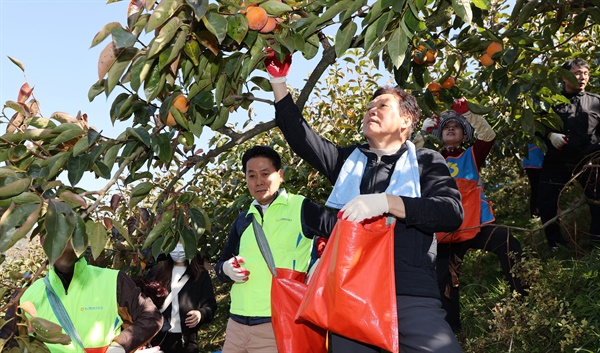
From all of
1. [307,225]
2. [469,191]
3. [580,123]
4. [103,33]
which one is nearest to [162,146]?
[103,33]

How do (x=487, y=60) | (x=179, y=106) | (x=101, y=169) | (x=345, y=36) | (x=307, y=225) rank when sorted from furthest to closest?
1. (x=487, y=60)
2. (x=307, y=225)
3. (x=179, y=106)
4. (x=101, y=169)
5. (x=345, y=36)

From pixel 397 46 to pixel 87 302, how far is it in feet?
6.48

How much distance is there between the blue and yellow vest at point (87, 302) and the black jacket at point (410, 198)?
1302mm

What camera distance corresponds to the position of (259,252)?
10.8 ft

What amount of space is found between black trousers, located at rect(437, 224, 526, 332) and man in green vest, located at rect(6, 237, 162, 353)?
190 cm

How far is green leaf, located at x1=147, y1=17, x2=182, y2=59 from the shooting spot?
1.86 m

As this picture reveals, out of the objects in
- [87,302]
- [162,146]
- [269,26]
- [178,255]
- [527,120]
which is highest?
[269,26]

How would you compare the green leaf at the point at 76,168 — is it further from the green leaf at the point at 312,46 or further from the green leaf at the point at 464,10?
the green leaf at the point at 464,10

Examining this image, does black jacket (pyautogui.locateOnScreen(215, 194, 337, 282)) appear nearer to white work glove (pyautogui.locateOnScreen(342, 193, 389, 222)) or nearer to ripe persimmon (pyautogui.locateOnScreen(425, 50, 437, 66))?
white work glove (pyautogui.locateOnScreen(342, 193, 389, 222))

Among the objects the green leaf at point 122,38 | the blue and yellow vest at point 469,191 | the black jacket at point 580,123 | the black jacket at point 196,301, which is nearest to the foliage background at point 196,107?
the green leaf at point 122,38

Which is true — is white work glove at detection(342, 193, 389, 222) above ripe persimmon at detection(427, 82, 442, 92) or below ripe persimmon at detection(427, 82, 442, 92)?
below

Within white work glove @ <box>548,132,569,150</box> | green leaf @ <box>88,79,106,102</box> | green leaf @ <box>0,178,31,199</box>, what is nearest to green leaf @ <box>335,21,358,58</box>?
green leaf @ <box>88,79,106,102</box>

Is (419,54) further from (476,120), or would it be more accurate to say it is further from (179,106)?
(179,106)

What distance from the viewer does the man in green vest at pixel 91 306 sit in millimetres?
3121
